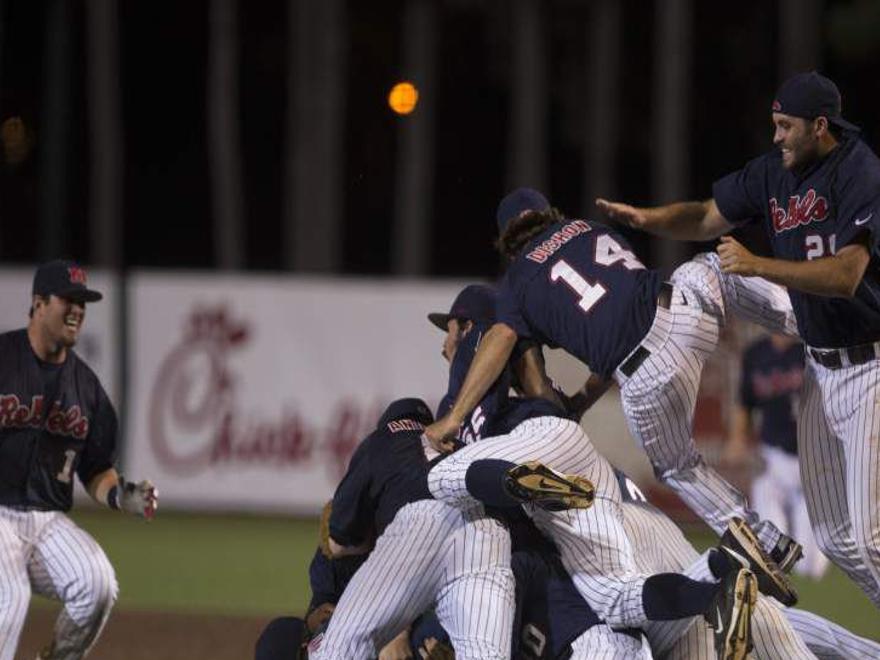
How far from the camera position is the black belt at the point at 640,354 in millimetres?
6941

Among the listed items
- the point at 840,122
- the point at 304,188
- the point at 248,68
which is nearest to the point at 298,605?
the point at 840,122

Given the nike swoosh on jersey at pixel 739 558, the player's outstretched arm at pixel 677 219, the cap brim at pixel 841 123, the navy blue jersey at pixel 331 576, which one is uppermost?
the cap brim at pixel 841 123

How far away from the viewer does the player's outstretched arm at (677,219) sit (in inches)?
284

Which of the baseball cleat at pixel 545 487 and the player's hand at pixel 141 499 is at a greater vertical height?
the baseball cleat at pixel 545 487

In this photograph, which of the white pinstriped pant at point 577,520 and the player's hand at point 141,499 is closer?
the white pinstriped pant at point 577,520

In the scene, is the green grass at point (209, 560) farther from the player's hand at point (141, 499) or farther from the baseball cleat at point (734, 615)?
the baseball cleat at point (734, 615)

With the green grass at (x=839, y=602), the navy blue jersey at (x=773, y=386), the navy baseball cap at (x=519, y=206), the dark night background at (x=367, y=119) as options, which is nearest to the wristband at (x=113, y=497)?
the navy baseball cap at (x=519, y=206)

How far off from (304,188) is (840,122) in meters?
14.9

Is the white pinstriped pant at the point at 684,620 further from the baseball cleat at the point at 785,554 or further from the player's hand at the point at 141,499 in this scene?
the player's hand at the point at 141,499

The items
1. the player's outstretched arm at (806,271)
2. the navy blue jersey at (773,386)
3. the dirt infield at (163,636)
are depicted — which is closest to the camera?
the player's outstretched arm at (806,271)

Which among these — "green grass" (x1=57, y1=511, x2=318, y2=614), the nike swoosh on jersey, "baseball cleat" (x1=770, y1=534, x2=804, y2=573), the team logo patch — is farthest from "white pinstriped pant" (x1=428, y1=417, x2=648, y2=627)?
"green grass" (x1=57, y1=511, x2=318, y2=614)

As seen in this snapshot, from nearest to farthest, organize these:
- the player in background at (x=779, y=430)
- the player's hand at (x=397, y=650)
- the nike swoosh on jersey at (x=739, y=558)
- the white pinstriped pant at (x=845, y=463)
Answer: the nike swoosh on jersey at (x=739, y=558) < the white pinstriped pant at (x=845, y=463) < the player's hand at (x=397, y=650) < the player in background at (x=779, y=430)

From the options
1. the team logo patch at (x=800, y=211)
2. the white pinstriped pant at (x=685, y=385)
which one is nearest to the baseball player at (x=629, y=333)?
the white pinstriped pant at (x=685, y=385)

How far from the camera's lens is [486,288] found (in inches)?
306
